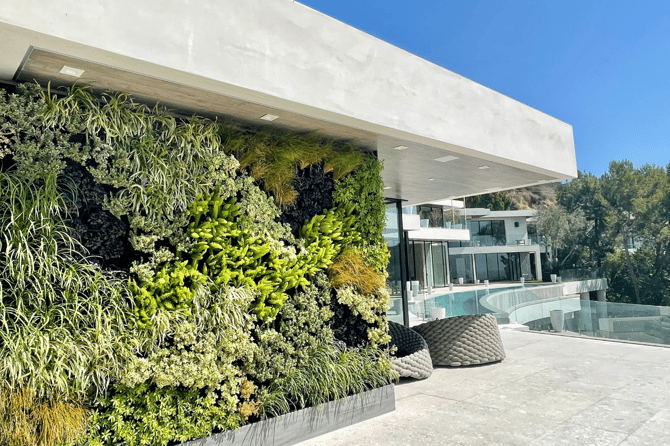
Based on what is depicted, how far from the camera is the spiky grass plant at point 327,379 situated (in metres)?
4.32

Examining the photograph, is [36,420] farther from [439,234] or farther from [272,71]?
[439,234]

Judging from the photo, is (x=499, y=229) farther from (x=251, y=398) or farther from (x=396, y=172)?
(x=251, y=398)

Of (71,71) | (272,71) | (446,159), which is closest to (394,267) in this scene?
(446,159)

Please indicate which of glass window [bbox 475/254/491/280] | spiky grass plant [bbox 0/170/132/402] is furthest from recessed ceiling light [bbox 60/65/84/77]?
glass window [bbox 475/254/491/280]

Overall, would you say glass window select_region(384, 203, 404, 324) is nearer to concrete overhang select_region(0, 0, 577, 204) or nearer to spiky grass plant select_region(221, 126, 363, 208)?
concrete overhang select_region(0, 0, 577, 204)

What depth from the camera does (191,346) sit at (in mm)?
3818

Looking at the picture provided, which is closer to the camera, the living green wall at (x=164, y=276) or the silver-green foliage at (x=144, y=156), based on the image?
the living green wall at (x=164, y=276)

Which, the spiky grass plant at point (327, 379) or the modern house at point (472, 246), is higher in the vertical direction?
the modern house at point (472, 246)

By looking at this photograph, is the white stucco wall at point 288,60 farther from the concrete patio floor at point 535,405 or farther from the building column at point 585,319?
the building column at point 585,319

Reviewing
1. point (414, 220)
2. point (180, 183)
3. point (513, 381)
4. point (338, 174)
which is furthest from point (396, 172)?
point (414, 220)

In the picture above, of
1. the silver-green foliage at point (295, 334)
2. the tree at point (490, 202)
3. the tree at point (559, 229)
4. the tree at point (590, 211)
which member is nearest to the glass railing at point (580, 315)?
the silver-green foliage at point (295, 334)

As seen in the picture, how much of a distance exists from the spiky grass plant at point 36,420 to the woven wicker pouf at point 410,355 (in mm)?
3555

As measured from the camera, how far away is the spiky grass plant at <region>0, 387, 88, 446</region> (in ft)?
9.50

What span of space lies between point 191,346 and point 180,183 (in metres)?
1.29
